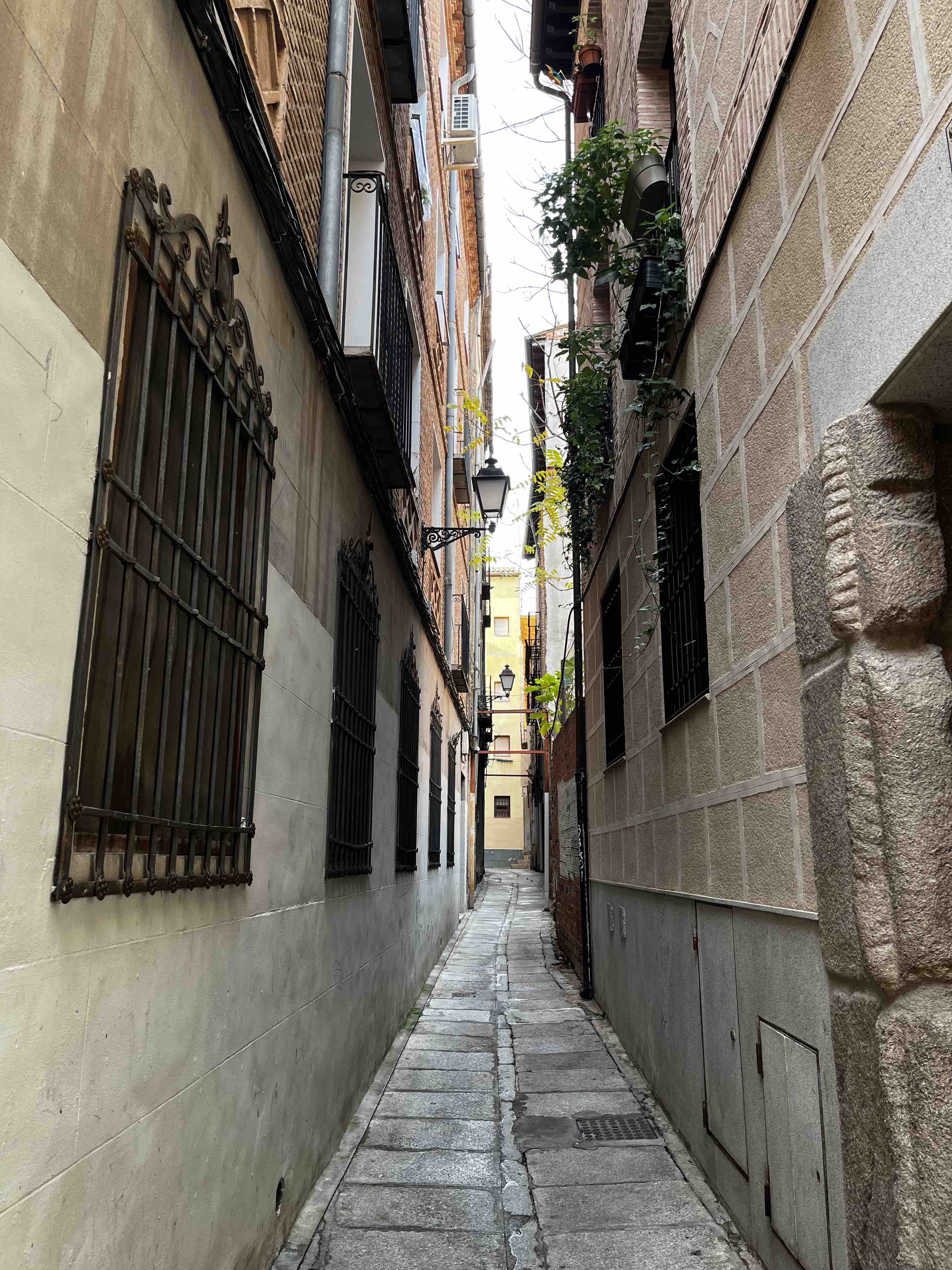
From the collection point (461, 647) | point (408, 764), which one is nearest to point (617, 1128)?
point (408, 764)

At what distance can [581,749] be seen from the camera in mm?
10023

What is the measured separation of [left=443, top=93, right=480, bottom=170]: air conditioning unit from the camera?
12870mm

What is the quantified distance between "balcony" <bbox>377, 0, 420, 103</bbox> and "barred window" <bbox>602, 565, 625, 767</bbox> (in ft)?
13.1

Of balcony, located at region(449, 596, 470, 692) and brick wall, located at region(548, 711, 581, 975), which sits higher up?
balcony, located at region(449, 596, 470, 692)

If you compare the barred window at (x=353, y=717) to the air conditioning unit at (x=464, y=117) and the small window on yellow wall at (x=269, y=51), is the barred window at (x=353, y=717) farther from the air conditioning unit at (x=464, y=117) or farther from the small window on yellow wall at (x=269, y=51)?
the air conditioning unit at (x=464, y=117)

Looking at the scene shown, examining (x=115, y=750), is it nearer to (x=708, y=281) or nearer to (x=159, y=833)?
(x=159, y=833)

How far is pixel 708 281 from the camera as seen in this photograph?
14.2 feet

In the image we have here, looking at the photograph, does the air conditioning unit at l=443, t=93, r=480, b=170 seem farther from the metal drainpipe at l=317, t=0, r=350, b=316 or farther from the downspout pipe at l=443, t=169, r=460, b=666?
the metal drainpipe at l=317, t=0, r=350, b=316

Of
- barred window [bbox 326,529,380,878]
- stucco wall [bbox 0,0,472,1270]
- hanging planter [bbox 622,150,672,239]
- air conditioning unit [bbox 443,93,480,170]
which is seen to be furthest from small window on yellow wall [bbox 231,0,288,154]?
air conditioning unit [bbox 443,93,480,170]

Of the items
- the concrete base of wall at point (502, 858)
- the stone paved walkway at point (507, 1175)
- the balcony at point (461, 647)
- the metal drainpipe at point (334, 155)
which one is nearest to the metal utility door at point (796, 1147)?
the stone paved walkway at point (507, 1175)

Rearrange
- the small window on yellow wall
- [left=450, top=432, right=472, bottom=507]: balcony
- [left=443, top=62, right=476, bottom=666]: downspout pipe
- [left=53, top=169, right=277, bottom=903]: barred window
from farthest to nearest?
1. [left=450, top=432, right=472, bottom=507]: balcony
2. [left=443, top=62, right=476, bottom=666]: downspout pipe
3. the small window on yellow wall
4. [left=53, top=169, right=277, bottom=903]: barred window

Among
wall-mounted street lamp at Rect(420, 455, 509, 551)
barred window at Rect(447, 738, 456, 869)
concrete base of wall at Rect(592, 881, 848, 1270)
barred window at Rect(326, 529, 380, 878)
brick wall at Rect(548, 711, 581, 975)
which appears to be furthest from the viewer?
barred window at Rect(447, 738, 456, 869)

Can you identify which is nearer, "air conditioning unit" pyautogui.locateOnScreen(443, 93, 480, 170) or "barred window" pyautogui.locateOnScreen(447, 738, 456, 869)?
"air conditioning unit" pyautogui.locateOnScreen(443, 93, 480, 170)

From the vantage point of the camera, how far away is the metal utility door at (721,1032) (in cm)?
389
